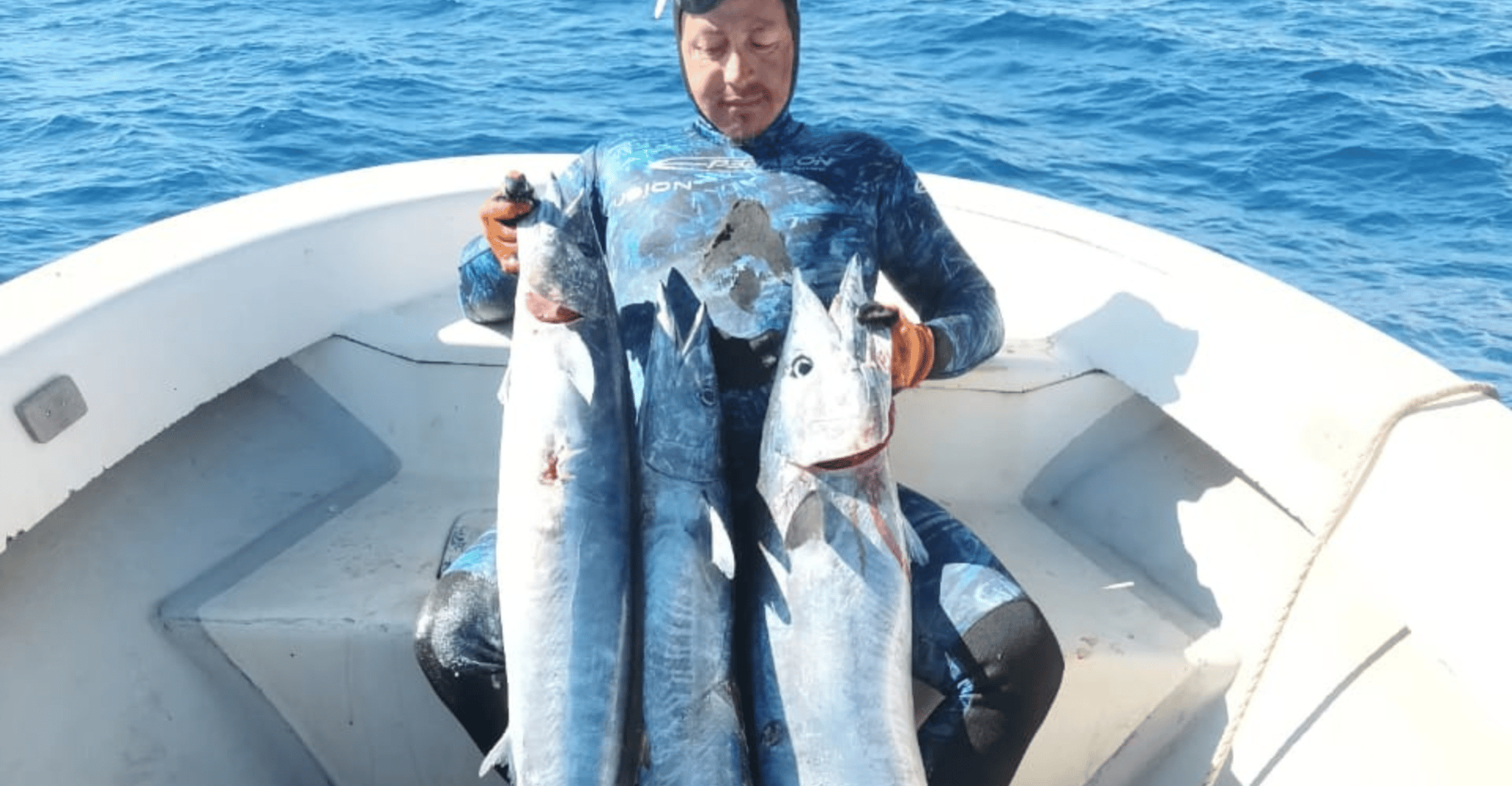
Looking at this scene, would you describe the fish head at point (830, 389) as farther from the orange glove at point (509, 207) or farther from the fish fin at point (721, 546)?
the orange glove at point (509, 207)

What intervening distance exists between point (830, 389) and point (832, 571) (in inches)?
14.3

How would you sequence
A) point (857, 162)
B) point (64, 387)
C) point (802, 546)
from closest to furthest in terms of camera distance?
point (802, 546) → point (64, 387) → point (857, 162)

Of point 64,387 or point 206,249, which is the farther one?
point 206,249

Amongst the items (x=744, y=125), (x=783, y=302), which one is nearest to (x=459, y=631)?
(x=783, y=302)

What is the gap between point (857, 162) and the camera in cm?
302

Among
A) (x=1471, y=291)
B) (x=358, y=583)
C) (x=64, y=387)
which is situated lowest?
(x=1471, y=291)

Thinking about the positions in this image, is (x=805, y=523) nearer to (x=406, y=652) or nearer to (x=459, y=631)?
(x=459, y=631)

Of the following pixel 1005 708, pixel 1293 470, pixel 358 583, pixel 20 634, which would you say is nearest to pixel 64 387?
pixel 20 634

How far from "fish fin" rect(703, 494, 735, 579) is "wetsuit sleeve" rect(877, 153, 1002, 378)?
91cm

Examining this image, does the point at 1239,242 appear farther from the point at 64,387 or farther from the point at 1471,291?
the point at 64,387

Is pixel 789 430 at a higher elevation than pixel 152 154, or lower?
higher

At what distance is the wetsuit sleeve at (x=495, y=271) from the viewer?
2.94 metres

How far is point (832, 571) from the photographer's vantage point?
7.47ft

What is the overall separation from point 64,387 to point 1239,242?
7.57 metres
